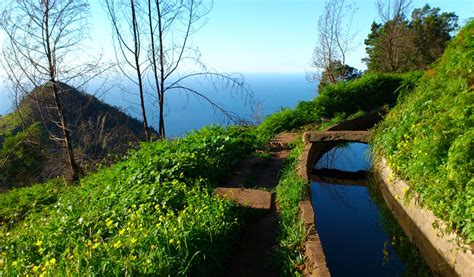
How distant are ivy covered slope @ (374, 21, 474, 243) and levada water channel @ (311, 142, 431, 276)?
76 centimetres

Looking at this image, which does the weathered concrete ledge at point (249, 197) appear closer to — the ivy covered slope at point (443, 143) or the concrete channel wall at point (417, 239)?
the concrete channel wall at point (417, 239)

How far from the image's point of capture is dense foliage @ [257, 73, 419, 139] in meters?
10.1

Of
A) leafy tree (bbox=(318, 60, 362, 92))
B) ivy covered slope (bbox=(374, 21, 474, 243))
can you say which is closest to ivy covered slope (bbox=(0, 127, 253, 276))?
ivy covered slope (bbox=(374, 21, 474, 243))

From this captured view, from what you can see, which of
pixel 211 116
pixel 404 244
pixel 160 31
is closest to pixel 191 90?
pixel 211 116

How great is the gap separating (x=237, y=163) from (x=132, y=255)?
387 centimetres

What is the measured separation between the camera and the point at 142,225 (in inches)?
148

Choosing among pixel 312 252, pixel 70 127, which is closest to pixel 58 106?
pixel 70 127

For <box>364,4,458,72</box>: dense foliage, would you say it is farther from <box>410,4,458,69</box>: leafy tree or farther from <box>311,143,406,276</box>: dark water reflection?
<box>311,143,406,276</box>: dark water reflection

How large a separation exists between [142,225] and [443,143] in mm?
3576

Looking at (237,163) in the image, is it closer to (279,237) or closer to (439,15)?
(279,237)

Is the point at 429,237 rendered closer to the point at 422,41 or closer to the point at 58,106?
the point at 58,106

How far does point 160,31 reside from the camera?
8273mm

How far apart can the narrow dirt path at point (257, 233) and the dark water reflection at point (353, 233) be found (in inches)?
35.6

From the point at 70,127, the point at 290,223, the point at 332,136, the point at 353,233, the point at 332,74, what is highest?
the point at 332,74
